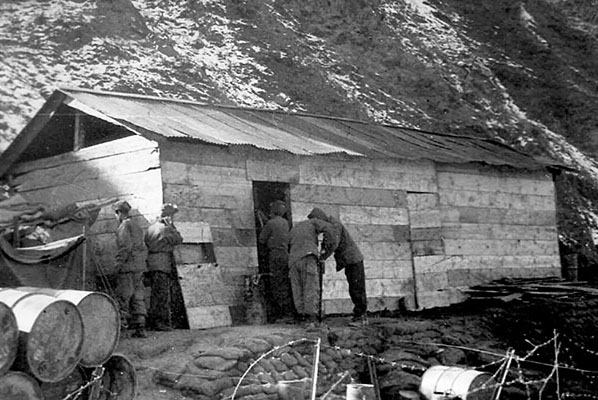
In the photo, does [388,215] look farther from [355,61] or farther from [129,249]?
[355,61]

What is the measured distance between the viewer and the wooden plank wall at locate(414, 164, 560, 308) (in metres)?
17.4

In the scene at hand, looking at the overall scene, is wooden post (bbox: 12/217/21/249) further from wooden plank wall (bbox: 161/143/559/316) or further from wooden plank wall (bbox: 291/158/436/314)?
wooden plank wall (bbox: 291/158/436/314)

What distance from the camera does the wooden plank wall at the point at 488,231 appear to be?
17375 millimetres

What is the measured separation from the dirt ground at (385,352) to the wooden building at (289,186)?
1083mm

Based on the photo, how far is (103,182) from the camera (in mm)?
13773

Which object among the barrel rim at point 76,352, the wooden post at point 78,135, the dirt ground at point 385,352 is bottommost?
the dirt ground at point 385,352

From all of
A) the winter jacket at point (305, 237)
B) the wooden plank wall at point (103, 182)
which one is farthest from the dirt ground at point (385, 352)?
the wooden plank wall at point (103, 182)

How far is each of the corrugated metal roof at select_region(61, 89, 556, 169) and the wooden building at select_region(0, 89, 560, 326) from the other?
2.0 inches

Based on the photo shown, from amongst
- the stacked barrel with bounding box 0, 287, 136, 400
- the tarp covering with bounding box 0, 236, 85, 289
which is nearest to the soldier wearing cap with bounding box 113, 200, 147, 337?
the tarp covering with bounding box 0, 236, 85, 289

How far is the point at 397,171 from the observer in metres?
16.6

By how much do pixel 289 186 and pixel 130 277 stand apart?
3.95 meters

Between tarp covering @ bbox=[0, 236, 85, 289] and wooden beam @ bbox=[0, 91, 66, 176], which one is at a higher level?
wooden beam @ bbox=[0, 91, 66, 176]

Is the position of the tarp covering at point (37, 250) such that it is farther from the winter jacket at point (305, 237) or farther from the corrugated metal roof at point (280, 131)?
the winter jacket at point (305, 237)

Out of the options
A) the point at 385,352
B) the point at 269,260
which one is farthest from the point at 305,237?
the point at 385,352
